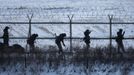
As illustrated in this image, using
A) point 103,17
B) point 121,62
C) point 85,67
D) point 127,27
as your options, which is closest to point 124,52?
point 121,62

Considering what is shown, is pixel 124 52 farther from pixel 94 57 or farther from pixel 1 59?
pixel 1 59

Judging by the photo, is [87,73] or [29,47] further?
[29,47]

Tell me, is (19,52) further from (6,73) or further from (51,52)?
(6,73)

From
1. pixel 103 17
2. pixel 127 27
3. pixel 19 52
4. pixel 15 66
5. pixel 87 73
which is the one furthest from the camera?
pixel 103 17

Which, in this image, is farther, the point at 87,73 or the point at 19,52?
the point at 19,52

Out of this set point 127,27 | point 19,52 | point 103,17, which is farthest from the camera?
point 103,17

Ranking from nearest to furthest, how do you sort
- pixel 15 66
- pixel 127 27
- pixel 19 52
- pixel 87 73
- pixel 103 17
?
pixel 87 73, pixel 15 66, pixel 19 52, pixel 127 27, pixel 103 17

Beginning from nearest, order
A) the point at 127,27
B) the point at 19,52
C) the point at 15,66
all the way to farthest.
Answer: the point at 15,66 < the point at 19,52 < the point at 127,27

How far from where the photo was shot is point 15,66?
17016 millimetres

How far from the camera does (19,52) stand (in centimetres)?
1845

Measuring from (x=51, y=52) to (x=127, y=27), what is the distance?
1417 cm

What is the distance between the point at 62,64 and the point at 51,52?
1.44m

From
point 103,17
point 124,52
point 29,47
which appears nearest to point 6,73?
point 29,47

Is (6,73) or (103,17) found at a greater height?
(103,17)
